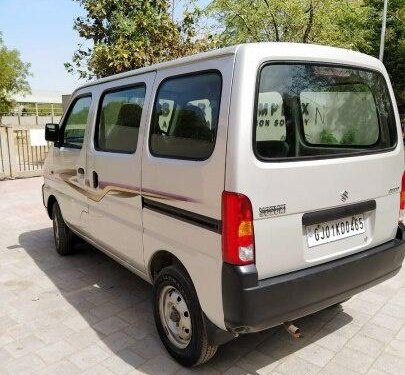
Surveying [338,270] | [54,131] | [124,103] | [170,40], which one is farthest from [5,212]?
[338,270]

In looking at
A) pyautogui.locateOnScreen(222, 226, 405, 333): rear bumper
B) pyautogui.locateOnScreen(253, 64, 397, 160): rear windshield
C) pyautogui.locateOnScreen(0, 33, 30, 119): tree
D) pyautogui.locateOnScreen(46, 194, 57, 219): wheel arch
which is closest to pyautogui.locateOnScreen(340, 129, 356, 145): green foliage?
pyautogui.locateOnScreen(253, 64, 397, 160): rear windshield

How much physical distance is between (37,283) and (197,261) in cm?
260

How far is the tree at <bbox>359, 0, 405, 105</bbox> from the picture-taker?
23.4m

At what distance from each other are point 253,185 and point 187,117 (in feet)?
2.44

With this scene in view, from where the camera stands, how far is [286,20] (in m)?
14.1

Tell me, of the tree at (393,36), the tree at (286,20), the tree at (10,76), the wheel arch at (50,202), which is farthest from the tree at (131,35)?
the tree at (10,76)

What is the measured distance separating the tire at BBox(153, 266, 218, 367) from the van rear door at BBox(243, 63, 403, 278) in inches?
22.8

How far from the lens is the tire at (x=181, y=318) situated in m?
2.63

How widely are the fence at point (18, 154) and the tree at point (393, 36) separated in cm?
1931

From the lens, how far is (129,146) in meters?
3.27

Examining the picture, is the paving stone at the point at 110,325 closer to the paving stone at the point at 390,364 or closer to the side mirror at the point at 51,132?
the paving stone at the point at 390,364

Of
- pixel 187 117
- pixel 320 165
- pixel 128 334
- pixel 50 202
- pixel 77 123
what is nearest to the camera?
pixel 320 165

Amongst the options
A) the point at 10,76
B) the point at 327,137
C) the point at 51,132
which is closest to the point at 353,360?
the point at 327,137

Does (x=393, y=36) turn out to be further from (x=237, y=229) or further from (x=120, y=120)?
(x=237, y=229)
